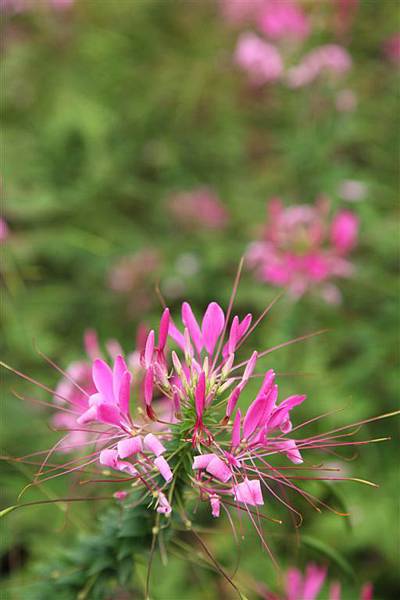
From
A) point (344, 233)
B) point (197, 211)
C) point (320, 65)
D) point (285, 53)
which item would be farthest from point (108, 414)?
point (285, 53)

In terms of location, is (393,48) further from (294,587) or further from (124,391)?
(124,391)

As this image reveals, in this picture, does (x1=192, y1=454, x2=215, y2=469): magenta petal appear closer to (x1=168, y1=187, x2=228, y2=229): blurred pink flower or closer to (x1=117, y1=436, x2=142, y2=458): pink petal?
(x1=117, y1=436, x2=142, y2=458): pink petal

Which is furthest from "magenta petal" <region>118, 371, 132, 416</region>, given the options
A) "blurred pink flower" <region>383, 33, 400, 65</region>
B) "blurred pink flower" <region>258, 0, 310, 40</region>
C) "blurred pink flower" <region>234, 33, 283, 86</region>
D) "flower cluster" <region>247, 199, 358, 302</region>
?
"blurred pink flower" <region>383, 33, 400, 65</region>

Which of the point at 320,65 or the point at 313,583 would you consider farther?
the point at 320,65

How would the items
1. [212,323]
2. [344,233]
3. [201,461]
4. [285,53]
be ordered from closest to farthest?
[201,461]
[212,323]
[344,233]
[285,53]

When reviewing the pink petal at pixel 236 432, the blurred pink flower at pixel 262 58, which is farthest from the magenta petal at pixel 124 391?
→ the blurred pink flower at pixel 262 58

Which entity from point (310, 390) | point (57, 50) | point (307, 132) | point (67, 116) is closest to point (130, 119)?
point (67, 116)
